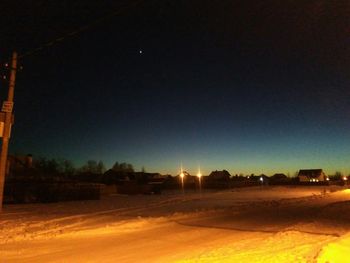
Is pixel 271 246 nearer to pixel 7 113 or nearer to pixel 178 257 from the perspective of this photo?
pixel 178 257

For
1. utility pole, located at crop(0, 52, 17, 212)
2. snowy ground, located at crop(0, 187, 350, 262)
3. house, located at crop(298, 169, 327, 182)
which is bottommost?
snowy ground, located at crop(0, 187, 350, 262)

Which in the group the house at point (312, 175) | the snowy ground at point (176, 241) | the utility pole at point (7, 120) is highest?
the house at point (312, 175)

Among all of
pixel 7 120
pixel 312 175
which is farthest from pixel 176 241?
pixel 312 175

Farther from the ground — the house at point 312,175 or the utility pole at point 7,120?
the house at point 312,175

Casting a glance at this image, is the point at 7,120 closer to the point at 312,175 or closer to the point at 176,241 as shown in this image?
the point at 176,241

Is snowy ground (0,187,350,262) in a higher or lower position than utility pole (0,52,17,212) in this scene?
lower

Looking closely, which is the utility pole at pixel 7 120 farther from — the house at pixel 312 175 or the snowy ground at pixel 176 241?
the house at pixel 312 175

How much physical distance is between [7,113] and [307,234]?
13.0 metres

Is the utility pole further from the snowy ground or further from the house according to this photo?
the house

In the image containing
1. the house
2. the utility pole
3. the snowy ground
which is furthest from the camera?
the house

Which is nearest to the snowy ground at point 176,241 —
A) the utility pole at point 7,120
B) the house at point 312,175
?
the utility pole at point 7,120

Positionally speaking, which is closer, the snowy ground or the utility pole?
the snowy ground

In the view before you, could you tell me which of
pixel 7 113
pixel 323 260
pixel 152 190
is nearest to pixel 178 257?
pixel 323 260

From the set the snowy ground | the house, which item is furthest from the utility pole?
the house
